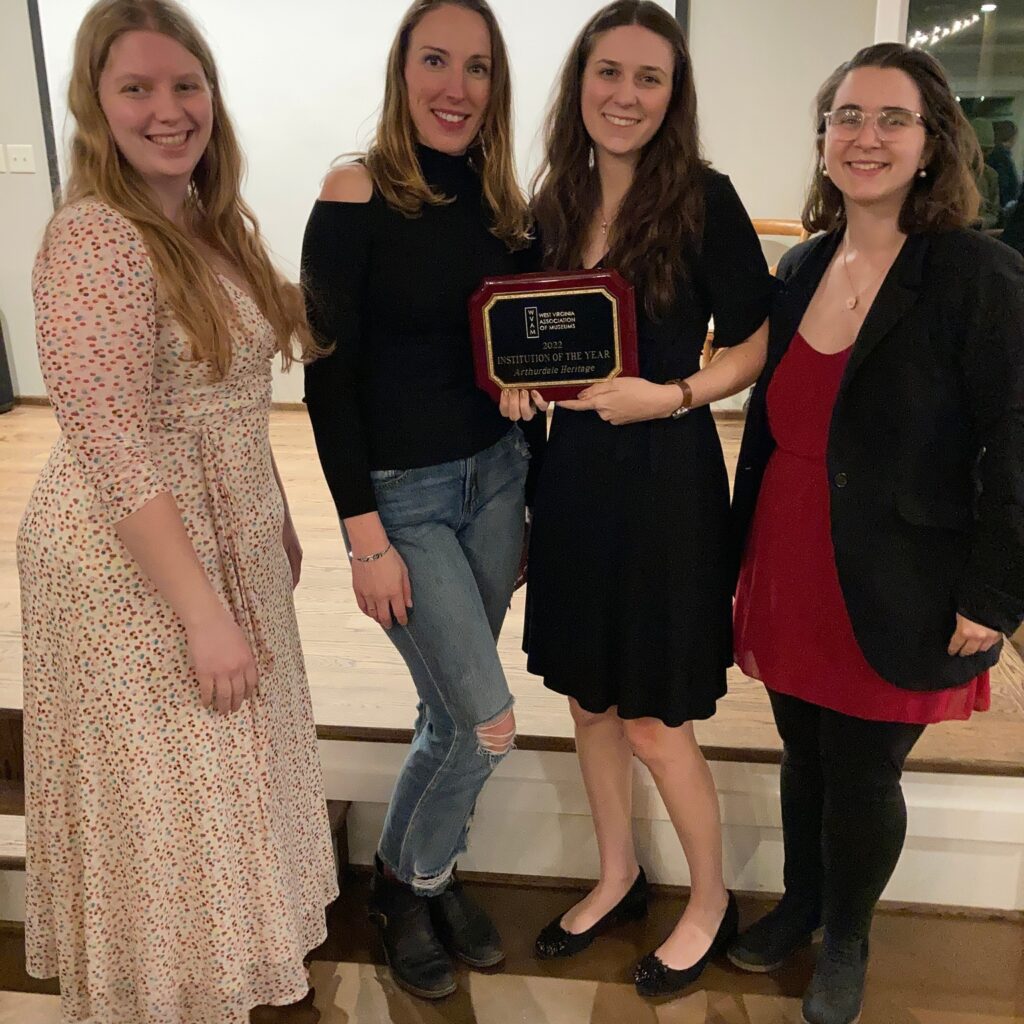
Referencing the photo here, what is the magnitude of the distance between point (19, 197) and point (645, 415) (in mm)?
4029

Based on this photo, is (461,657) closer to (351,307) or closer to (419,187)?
(351,307)

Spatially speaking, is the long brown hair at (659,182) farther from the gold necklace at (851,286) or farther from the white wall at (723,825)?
the white wall at (723,825)

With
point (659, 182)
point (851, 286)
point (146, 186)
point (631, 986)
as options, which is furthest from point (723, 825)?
point (146, 186)

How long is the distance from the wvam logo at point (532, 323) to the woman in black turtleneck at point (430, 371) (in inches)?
3.5

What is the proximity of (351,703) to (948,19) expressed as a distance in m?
2.80

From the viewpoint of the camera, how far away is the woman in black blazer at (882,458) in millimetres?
1202

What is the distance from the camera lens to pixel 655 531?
4.47 feet

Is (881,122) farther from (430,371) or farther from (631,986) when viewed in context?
(631,986)

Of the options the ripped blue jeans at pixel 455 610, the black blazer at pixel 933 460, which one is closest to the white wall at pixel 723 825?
the ripped blue jeans at pixel 455 610

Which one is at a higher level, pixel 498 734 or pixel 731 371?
pixel 731 371

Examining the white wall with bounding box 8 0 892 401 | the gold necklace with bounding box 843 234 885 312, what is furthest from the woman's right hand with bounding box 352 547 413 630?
the white wall with bounding box 8 0 892 401

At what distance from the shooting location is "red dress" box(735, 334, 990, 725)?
1.32 meters

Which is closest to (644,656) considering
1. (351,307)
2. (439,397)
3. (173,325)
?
(439,397)

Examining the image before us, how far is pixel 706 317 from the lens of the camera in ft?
4.50
